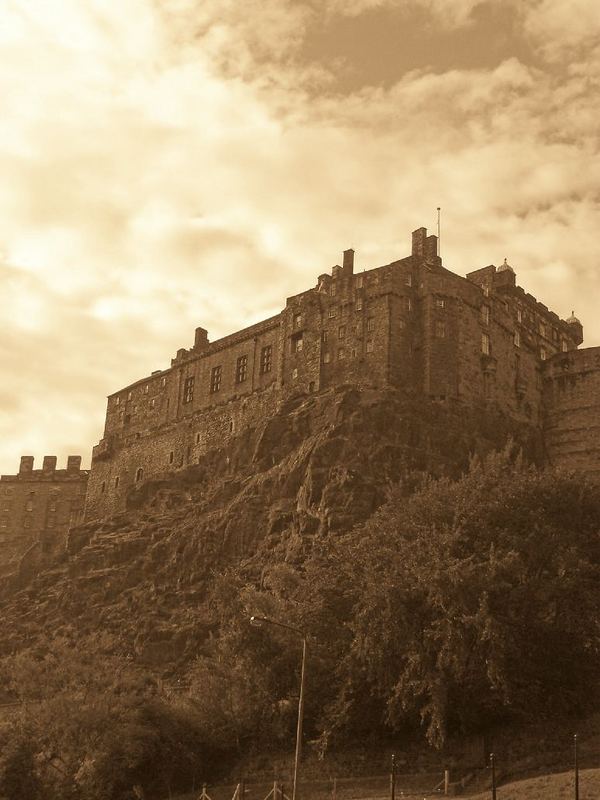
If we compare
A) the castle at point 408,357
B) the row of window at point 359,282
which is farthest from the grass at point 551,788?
the row of window at point 359,282

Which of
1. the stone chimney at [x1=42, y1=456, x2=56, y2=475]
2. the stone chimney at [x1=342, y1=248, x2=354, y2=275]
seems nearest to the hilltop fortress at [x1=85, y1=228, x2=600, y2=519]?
the stone chimney at [x1=342, y1=248, x2=354, y2=275]

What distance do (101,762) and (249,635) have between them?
9054 millimetres

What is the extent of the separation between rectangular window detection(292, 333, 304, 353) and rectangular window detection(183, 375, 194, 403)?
14429 mm

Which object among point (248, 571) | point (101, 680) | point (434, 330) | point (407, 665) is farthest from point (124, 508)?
point (407, 665)

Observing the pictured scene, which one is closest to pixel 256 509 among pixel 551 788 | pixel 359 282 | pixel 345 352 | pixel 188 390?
pixel 345 352

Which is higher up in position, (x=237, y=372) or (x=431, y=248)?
(x=431, y=248)

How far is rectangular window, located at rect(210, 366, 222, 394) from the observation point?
310 feet

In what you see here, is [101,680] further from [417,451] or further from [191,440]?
[191,440]

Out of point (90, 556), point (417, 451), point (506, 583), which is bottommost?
point (506, 583)

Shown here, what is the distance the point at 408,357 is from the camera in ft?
265

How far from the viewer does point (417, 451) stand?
74.6m

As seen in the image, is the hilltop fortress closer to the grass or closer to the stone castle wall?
the stone castle wall

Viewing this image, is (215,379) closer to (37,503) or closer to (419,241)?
(419,241)

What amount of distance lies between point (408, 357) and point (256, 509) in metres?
16.2
